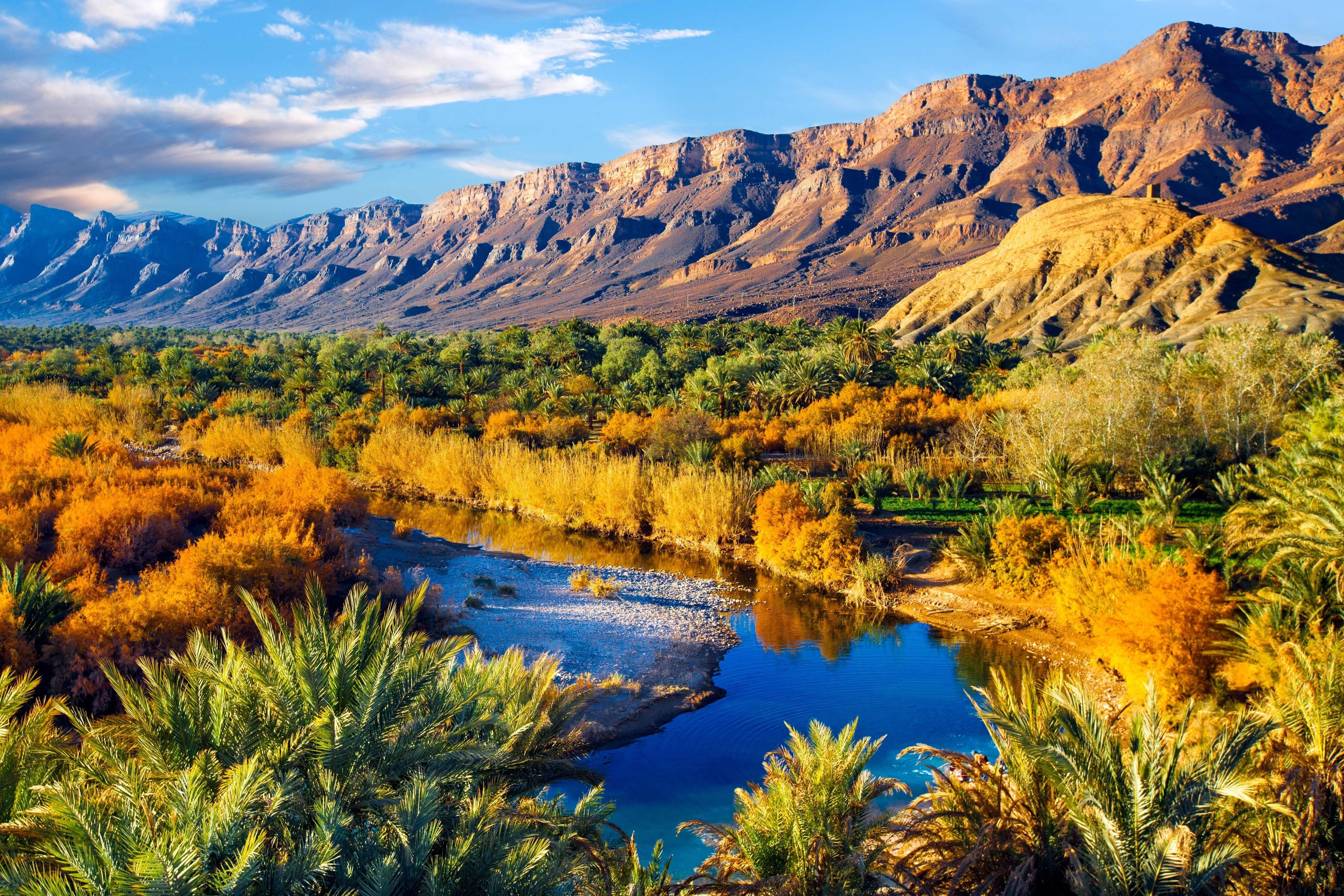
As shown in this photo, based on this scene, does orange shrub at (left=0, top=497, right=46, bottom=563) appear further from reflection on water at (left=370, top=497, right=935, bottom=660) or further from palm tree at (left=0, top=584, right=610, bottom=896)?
reflection on water at (left=370, top=497, right=935, bottom=660)

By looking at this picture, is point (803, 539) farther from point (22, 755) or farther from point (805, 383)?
point (22, 755)

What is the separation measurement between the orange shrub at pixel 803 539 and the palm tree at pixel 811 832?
11669mm

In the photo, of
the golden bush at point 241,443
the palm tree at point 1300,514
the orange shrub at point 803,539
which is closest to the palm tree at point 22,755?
the palm tree at point 1300,514

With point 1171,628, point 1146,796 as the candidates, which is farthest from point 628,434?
point 1146,796

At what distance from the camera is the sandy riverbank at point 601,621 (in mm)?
12219

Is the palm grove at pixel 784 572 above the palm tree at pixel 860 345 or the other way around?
the other way around

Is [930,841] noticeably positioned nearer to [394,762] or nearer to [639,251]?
[394,762]

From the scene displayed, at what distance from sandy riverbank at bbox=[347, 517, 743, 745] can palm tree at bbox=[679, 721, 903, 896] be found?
5369mm

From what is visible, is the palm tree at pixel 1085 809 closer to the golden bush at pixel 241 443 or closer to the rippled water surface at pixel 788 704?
the rippled water surface at pixel 788 704

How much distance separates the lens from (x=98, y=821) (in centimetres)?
336

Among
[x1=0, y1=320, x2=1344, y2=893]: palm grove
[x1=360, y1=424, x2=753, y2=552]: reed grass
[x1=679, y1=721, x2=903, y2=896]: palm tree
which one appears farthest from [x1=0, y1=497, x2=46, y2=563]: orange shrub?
[x1=360, y1=424, x2=753, y2=552]: reed grass

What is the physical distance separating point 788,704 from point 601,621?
4.38 metres

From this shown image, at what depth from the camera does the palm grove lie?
4082 millimetres

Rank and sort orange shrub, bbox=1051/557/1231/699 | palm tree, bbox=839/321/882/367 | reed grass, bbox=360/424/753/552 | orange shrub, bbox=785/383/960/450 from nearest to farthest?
orange shrub, bbox=1051/557/1231/699, reed grass, bbox=360/424/753/552, orange shrub, bbox=785/383/960/450, palm tree, bbox=839/321/882/367
